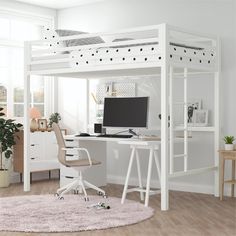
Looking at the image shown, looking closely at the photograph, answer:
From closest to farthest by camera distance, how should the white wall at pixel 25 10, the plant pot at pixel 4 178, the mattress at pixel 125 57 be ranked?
1. the mattress at pixel 125 57
2. the plant pot at pixel 4 178
3. the white wall at pixel 25 10

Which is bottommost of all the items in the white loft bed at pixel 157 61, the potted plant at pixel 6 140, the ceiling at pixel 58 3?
the potted plant at pixel 6 140

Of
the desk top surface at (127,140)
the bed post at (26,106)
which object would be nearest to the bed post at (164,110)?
the desk top surface at (127,140)

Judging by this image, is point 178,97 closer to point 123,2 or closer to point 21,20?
point 123,2

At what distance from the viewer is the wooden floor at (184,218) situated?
4.47 metres

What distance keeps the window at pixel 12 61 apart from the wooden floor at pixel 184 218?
1491mm

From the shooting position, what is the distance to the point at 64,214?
511 centimetres

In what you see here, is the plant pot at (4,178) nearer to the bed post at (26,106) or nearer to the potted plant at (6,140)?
the potted plant at (6,140)

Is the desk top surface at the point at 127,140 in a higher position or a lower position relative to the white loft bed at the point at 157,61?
lower

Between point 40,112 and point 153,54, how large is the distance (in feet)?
10.7

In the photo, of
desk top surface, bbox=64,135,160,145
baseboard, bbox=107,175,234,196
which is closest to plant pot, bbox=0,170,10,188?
desk top surface, bbox=64,135,160,145

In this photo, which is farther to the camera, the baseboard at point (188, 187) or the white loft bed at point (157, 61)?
the baseboard at point (188, 187)

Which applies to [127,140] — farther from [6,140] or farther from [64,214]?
[6,140]

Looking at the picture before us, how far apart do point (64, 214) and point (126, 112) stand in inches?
77.4

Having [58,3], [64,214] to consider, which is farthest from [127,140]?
[58,3]
